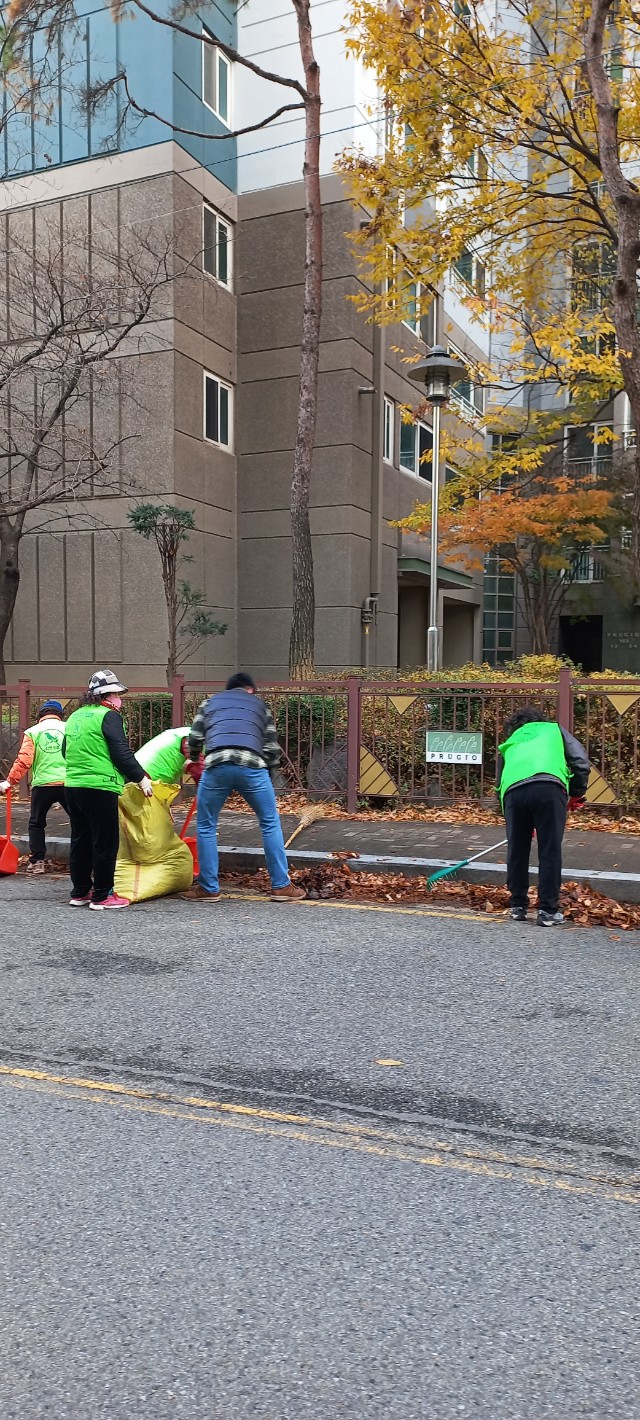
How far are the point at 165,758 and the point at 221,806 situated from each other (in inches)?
23.9

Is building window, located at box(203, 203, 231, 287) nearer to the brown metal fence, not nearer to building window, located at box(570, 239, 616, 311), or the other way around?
building window, located at box(570, 239, 616, 311)

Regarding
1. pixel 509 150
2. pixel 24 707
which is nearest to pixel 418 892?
pixel 24 707

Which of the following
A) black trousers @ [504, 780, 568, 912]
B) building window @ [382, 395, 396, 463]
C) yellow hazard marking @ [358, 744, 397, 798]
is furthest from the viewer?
building window @ [382, 395, 396, 463]

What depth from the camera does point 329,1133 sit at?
3406mm

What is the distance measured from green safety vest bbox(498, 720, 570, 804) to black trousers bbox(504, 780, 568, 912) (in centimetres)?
7

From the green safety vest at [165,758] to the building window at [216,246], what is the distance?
1385cm

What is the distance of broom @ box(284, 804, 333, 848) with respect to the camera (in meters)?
9.15

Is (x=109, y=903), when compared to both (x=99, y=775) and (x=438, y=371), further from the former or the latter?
(x=438, y=371)

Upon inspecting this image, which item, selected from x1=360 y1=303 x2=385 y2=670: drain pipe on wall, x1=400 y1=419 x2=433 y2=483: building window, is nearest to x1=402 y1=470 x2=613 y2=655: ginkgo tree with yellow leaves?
x1=360 y1=303 x2=385 y2=670: drain pipe on wall

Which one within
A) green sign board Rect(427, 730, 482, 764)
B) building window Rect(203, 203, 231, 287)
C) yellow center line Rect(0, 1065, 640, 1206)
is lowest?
yellow center line Rect(0, 1065, 640, 1206)

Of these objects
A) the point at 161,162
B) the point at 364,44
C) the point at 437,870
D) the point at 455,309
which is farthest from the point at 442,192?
the point at 455,309

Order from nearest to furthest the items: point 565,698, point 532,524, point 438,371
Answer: point 565,698 < point 438,371 < point 532,524

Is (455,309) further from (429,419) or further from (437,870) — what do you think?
(437,870)

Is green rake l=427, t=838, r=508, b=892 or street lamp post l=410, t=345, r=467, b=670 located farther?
street lamp post l=410, t=345, r=467, b=670
